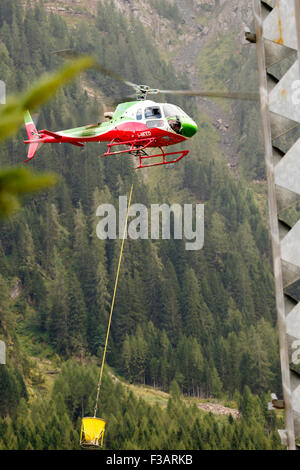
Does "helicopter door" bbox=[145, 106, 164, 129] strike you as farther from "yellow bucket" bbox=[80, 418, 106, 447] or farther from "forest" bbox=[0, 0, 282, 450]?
"forest" bbox=[0, 0, 282, 450]

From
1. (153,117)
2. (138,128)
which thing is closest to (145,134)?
(138,128)

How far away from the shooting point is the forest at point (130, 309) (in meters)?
99.8

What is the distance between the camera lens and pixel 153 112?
2442 centimetres

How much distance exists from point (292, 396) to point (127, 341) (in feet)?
412

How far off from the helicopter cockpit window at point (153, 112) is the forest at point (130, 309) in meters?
69.1

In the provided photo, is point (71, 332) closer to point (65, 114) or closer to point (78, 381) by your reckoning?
point (78, 381)

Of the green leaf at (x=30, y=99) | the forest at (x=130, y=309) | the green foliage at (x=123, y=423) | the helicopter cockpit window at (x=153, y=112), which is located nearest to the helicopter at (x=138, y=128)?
the helicopter cockpit window at (x=153, y=112)

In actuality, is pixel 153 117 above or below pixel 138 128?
above

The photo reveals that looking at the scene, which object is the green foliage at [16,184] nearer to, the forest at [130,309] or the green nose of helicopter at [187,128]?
the green nose of helicopter at [187,128]

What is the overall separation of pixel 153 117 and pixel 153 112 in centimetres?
15

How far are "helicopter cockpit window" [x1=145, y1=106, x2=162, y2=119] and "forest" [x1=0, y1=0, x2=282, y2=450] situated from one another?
227 feet

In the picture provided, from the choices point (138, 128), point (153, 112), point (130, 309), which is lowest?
point (130, 309)

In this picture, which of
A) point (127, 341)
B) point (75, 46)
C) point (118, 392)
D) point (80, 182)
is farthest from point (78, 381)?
point (75, 46)

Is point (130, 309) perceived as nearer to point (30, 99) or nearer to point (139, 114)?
point (139, 114)
